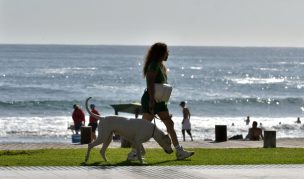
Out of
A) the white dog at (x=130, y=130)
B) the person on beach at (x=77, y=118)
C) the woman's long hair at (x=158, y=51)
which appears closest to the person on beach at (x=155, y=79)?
the woman's long hair at (x=158, y=51)

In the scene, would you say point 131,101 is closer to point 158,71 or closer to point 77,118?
point 77,118

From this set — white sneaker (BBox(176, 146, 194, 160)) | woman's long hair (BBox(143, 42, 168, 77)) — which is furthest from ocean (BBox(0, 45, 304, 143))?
woman's long hair (BBox(143, 42, 168, 77))

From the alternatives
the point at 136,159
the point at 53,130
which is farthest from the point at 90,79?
the point at 136,159

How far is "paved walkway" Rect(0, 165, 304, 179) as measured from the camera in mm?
13523

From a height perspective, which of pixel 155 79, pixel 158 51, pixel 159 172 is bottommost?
pixel 159 172

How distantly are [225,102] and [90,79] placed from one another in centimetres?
Answer: 2888

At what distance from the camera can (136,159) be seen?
15.7m

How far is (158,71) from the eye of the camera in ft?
51.4

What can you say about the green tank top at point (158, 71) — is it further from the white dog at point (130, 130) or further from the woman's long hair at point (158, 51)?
the white dog at point (130, 130)

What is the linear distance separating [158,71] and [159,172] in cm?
224

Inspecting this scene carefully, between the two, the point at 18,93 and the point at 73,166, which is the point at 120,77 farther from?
the point at 73,166

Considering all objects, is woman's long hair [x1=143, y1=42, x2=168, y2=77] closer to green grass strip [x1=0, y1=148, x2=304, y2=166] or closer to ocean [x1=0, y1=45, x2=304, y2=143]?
green grass strip [x1=0, y1=148, x2=304, y2=166]

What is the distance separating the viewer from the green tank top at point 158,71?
1559cm

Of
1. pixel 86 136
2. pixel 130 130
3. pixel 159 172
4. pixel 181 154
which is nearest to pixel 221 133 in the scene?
pixel 86 136
